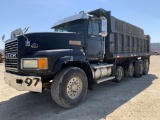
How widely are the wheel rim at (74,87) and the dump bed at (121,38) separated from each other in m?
2.98

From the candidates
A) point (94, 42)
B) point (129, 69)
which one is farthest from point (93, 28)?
point (129, 69)

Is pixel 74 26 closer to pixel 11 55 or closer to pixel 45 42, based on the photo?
pixel 45 42

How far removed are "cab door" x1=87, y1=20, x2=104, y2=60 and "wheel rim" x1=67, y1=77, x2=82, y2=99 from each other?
1478 mm

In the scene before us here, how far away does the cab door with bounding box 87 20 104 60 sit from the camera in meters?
6.49

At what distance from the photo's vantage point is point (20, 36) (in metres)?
4.87

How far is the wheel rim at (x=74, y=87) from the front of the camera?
16.7 ft

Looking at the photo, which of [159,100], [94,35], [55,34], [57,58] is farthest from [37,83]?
[159,100]

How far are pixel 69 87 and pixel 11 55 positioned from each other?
1.95 metres

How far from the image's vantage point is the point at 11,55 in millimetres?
5242

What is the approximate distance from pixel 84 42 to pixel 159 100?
3083 millimetres

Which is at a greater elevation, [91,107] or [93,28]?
[93,28]

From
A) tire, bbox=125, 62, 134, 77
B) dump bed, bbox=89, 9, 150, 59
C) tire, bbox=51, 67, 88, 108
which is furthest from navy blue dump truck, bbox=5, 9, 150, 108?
tire, bbox=125, 62, 134, 77

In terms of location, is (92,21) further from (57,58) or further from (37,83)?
(37,83)

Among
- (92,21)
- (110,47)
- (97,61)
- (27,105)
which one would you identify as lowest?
(27,105)
